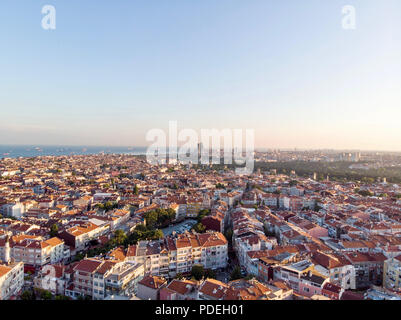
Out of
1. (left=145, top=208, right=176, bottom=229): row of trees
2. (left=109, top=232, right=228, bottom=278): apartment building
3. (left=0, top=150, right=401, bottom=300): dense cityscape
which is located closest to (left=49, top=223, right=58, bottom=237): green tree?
(left=0, top=150, right=401, bottom=300): dense cityscape

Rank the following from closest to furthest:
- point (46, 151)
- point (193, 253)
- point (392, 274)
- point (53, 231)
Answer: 1. point (392, 274)
2. point (193, 253)
3. point (53, 231)
4. point (46, 151)

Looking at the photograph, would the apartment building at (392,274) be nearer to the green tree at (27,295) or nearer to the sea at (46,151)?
the green tree at (27,295)

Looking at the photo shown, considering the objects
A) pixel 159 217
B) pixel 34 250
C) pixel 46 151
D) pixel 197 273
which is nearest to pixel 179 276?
pixel 197 273

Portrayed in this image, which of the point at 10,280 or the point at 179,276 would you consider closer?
the point at 10,280

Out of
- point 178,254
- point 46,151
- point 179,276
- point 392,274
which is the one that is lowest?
point 179,276

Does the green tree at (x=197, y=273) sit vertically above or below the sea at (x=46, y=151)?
below

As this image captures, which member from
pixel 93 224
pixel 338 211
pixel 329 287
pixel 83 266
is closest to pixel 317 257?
pixel 329 287

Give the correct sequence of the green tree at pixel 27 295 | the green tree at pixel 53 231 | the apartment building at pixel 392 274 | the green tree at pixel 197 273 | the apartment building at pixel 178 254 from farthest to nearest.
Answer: the green tree at pixel 53 231, the apartment building at pixel 178 254, the green tree at pixel 197 273, the apartment building at pixel 392 274, the green tree at pixel 27 295

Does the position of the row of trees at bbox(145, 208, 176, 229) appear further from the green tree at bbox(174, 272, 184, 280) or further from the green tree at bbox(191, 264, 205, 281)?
the green tree at bbox(191, 264, 205, 281)

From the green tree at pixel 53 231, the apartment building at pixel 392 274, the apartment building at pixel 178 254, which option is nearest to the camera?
the apartment building at pixel 392 274

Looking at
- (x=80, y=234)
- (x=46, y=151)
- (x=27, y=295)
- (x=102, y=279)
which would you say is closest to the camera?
(x=27, y=295)

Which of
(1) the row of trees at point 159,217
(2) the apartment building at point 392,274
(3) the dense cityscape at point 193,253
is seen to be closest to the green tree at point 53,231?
(3) the dense cityscape at point 193,253

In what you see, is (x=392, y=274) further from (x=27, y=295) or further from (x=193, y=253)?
(x=27, y=295)
